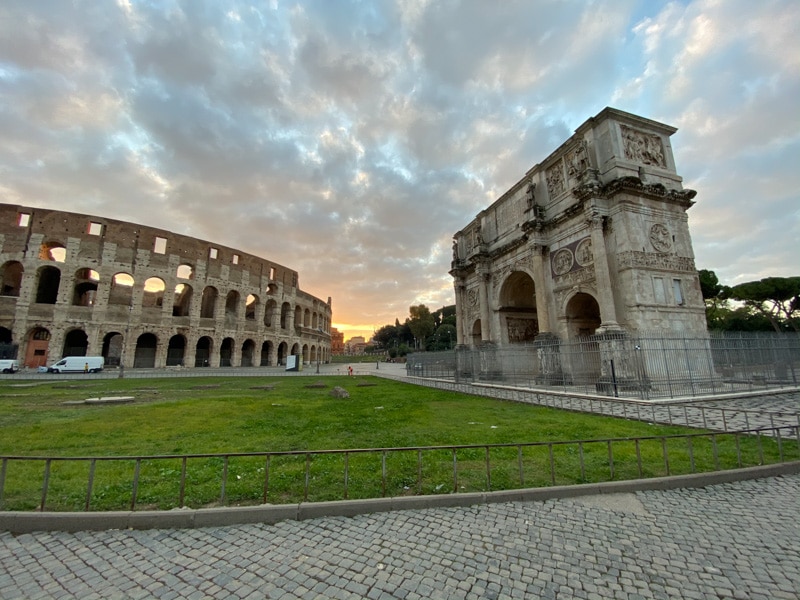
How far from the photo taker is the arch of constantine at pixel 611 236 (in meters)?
15.9

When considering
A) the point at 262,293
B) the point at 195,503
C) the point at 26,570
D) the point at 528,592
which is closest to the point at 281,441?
the point at 195,503

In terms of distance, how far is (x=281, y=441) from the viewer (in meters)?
7.05

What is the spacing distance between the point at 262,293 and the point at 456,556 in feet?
162

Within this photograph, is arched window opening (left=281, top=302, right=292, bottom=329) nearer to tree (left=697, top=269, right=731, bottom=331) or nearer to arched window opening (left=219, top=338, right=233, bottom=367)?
arched window opening (left=219, top=338, right=233, bottom=367)

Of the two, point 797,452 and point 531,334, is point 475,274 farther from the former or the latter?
point 797,452

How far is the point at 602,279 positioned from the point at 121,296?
48.5 meters

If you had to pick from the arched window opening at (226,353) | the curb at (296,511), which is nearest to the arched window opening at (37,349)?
the arched window opening at (226,353)

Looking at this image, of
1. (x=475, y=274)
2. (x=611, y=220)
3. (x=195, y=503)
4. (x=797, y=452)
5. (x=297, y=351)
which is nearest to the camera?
(x=195, y=503)

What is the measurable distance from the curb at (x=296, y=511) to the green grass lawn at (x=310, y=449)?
24 centimetres

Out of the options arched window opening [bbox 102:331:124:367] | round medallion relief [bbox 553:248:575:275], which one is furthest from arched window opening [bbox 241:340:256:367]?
round medallion relief [bbox 553:248:575:275]

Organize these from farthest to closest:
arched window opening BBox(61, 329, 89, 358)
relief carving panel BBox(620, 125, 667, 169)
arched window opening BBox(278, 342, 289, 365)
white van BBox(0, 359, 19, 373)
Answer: arched window opening BBox(278, 342, 289, 365)
arched window opening BBox(61, 329, 89, 358)
white van BBox(0, 359, 19, 373)
relief carving panel BBox(620, 125, 667, 169)

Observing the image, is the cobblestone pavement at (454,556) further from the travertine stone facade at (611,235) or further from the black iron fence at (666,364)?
the travertine stone facade at (611,235)

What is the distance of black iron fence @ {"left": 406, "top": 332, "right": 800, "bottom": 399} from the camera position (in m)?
13.7

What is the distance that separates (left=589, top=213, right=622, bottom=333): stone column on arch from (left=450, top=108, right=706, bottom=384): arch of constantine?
0.15ft
